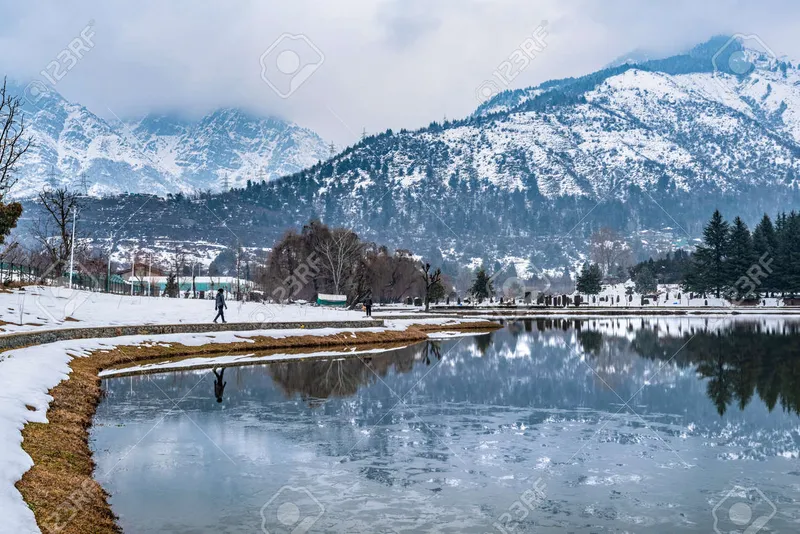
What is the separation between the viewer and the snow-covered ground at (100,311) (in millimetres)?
43406

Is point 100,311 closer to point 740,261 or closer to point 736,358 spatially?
point 736,358

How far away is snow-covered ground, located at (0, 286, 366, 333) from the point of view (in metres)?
43.4

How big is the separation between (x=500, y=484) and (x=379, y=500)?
2716mm

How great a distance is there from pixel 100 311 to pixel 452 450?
130ft

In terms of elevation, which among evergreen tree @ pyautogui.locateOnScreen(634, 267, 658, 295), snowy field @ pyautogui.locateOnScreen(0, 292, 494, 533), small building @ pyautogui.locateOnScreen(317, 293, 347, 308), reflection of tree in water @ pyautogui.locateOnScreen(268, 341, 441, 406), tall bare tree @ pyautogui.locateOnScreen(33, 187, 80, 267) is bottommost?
reflection of tree in water @ pyautogui.locateOnScreen(268, 341, 441, 406)

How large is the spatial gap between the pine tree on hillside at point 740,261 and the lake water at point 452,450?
98144 mm

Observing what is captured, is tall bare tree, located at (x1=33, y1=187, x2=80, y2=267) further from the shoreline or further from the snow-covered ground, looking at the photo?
the shoreline

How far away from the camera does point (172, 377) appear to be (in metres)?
33.0

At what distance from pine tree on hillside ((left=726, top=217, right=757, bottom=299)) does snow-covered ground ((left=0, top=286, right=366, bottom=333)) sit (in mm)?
82337

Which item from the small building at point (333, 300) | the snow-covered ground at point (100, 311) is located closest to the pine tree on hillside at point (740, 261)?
the small building at point (333, 300)

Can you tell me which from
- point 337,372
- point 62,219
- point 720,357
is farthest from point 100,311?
point 720,357

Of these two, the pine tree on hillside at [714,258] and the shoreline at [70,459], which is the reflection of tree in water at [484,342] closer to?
the shoreline at [70,459]

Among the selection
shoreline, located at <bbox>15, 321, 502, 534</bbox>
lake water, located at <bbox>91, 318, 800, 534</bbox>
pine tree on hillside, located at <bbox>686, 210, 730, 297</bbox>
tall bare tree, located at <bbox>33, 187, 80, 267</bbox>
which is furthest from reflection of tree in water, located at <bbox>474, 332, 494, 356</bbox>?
pine tree on hillside, located at <bbox>686, 210, 730, 297</bbox>

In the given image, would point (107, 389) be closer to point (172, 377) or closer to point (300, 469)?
point (172, 377)
